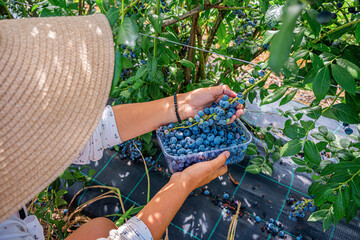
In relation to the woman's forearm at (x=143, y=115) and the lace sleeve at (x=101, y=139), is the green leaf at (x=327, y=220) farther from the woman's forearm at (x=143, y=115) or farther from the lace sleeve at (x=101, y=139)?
the lace sleeve at (x=101, y=139)

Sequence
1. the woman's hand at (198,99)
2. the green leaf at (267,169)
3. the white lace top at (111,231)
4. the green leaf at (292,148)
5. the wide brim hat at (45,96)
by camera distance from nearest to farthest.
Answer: the wide brim hat at (45,96), the white lace top at (111,231), the green leaf at (292,148), the woman's hand at (198,99), the green leaf at (267,169)

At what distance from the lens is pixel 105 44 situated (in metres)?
0.70

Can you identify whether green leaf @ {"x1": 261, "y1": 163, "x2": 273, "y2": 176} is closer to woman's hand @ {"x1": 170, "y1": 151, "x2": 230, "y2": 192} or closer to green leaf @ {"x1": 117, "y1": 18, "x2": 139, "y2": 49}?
woman's hand @ {"x1": 170, "y1": 151, "x2": 230, "y2": 192}

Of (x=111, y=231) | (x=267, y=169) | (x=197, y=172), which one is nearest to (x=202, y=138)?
(x=197, y=172)

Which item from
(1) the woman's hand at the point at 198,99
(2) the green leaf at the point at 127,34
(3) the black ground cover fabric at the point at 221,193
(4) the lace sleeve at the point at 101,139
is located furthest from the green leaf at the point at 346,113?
(4) the lace sleeve at the point at 101,139

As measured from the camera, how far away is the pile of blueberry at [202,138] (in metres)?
1.04

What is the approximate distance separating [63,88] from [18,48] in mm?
144

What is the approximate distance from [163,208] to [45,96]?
2.06 feet

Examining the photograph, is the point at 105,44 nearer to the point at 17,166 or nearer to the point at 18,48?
the point at 18,48

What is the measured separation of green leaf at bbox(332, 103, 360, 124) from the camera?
815 mm

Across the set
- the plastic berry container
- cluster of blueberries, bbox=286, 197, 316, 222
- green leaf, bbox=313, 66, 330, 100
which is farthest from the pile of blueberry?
cluster of blueberries, bbox=286, 197, 316, 222

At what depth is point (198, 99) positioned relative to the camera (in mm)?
1140

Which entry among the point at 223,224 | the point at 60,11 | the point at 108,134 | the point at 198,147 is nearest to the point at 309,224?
the point at 223,224

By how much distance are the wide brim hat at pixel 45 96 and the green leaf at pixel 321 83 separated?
61cm
